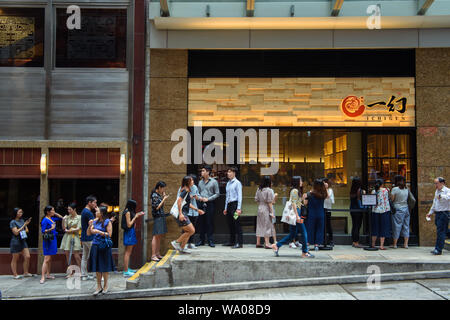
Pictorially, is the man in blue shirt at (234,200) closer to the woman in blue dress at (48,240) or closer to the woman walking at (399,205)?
the woman walking at (399,205)

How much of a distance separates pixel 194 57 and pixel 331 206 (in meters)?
5.56

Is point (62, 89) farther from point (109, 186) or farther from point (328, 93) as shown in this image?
point (328, 93)

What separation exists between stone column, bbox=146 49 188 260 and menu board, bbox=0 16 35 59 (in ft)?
11.3

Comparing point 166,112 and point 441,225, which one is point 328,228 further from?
point 166,112

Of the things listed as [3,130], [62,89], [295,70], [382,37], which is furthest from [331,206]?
[3,130]

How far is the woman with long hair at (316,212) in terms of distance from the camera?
998 cm

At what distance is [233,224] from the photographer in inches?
442

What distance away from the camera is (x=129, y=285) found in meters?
9.25

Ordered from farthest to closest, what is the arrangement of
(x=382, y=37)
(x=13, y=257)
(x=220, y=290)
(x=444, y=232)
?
(x=382, y=37), (x=13, y=257), (x=444, y=232), (x=220, y=290)

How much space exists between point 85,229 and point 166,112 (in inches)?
152

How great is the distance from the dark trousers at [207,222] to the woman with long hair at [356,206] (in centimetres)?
362

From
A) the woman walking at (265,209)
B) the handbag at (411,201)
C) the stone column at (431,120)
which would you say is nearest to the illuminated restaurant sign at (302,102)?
the stone column at (431,120)

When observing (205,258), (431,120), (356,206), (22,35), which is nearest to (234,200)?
(205,258)

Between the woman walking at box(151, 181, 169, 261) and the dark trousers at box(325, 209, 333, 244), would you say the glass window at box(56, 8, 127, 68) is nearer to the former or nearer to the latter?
the woman walking at box(151, 181, 169, 261)
